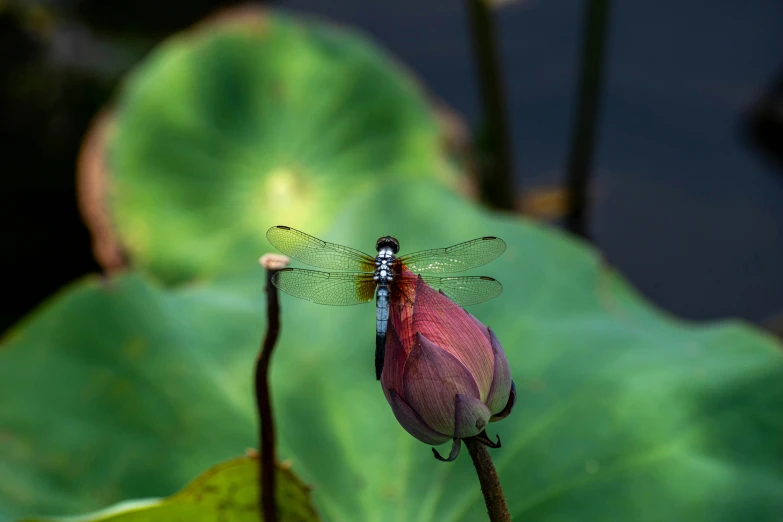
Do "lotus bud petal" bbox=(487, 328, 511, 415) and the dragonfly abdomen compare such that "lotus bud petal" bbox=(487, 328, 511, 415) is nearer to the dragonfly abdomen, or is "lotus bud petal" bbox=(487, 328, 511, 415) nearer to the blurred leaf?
the dragonfly abdomen

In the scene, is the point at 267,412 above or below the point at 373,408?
below

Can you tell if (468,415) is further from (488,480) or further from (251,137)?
(251,137)

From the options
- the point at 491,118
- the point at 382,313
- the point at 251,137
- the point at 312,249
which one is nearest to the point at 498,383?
the point at 382,313

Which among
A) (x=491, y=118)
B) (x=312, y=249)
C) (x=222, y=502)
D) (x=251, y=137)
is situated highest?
(x=491, y=118)

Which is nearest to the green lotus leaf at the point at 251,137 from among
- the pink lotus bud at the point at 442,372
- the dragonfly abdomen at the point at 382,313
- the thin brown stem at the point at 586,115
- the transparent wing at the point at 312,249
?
the thin brown stem at the point at 586,115

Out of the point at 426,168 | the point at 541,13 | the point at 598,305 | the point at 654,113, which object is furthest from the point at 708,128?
the point at 598,305

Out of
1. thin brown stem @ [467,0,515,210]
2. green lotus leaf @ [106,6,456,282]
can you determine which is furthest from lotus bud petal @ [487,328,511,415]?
thin brown stem @ [467,0,515,210]

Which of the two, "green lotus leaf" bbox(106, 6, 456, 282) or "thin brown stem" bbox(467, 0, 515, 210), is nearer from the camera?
"green lotus leaf" bbox(106, 6, 456, 282)
